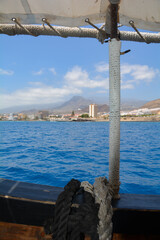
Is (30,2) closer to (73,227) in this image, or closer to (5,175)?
(73,227)

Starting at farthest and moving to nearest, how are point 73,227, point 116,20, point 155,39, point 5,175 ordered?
point 5,175
point 155,39
point 116,20
point 73,227

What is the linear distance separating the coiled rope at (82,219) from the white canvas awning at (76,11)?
1227 millimetres

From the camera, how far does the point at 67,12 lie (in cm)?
129

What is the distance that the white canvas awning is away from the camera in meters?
1.19

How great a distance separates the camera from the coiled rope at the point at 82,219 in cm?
77

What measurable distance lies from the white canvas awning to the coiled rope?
1227 mm

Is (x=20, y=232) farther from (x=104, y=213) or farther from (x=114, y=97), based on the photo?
(x=114, y=97)

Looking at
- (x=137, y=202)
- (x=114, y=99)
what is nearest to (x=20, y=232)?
(x=137, y=202)

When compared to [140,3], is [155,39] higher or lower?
higher

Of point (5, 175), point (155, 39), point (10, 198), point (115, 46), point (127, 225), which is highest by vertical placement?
point (155, 39)

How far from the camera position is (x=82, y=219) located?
31.1 inches

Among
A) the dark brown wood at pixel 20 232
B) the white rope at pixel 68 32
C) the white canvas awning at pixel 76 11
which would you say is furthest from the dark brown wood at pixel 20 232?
the white rope at pixel 68 32

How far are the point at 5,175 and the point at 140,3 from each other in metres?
6.60

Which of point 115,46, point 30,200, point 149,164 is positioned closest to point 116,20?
point 115,46
